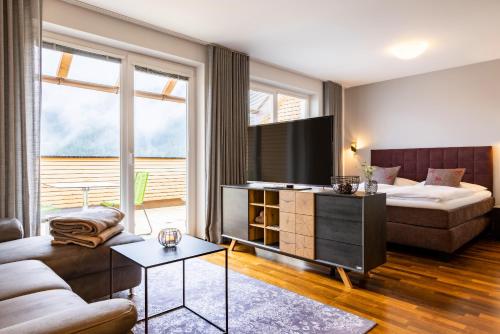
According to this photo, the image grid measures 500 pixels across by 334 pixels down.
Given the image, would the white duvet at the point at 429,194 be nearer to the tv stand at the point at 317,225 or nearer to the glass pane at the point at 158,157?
the tv stand at the point at 317,225

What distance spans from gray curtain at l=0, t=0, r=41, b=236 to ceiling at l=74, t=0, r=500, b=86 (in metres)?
0.62

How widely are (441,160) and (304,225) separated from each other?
3224 millimetres

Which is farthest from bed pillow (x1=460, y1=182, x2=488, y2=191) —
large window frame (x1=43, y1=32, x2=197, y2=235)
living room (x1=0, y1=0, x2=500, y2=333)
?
large window frame (x1=43, y1=32, x2=197, y2=235)

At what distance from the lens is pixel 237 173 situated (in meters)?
4.14

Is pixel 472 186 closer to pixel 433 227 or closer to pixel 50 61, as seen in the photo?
pixel 433 227

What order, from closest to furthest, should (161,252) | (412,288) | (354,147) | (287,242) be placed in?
(161,252)
(412,288)
(287,242)
(354,147)

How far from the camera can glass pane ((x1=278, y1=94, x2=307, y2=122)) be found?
5263 mm

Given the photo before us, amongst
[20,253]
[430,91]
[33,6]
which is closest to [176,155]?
[33,6]

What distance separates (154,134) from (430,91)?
426 centimetres

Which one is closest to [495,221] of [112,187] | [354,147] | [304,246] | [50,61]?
[354,147]

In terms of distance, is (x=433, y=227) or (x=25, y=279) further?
(x=433, y=227)

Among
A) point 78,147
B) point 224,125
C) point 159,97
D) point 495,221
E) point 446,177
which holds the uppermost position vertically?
point 159,97

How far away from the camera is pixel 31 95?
8.52 feet

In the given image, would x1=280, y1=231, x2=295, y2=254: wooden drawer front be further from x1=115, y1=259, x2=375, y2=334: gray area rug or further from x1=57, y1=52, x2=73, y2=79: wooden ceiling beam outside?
x1=57, y1=52, x2=73, y2=79: wooden ceiling beam outside
